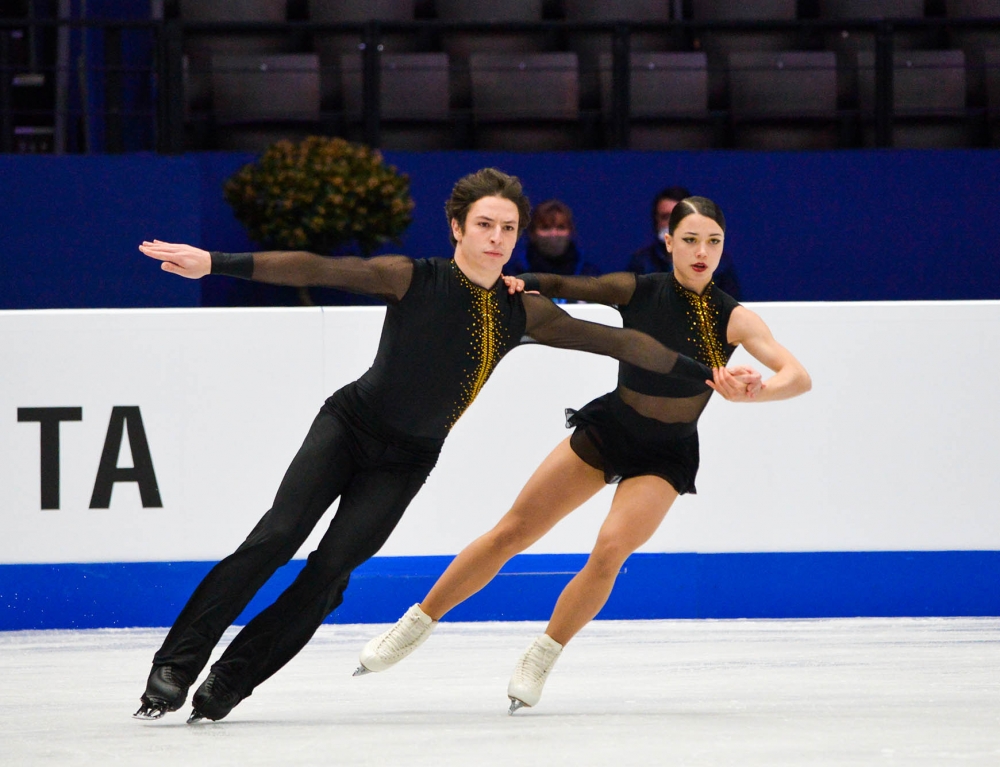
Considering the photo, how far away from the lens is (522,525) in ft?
12.1

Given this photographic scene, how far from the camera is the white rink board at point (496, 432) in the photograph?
472cm

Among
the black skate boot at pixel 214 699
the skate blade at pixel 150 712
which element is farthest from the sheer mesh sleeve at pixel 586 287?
the skate blade at pixel 150 712

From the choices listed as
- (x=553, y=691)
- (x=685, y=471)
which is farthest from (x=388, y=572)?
(x=685, y=471)

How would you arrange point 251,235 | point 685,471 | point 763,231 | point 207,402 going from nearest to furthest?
point 685,471 → point 207,402 → point 251,235 → point 763,231

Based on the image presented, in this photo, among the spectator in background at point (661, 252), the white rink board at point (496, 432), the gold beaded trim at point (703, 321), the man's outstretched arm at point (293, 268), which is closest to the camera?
the man's outstretched arm at point (293, 268)

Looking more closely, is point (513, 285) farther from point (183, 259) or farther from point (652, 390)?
point (183, 259)

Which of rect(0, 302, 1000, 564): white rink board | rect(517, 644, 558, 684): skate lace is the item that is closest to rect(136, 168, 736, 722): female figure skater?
rect(517, 644, 558, 684): skate lace

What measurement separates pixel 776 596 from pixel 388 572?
130 centimetres

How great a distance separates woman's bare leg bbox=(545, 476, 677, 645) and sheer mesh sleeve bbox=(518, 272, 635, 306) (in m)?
0.48

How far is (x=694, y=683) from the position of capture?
3.87m

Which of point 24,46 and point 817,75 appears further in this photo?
point 24,46

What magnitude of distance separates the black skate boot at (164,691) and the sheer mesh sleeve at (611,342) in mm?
1130

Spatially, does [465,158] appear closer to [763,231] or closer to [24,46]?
[763,231]

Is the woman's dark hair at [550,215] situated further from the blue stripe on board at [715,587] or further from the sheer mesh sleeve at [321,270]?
the sheer mesh sleeve at [321,270]
